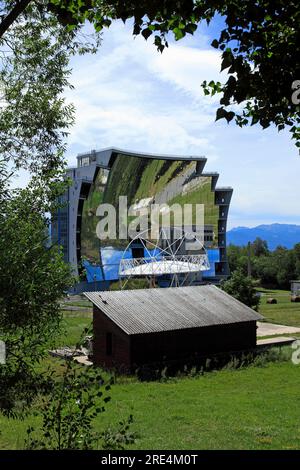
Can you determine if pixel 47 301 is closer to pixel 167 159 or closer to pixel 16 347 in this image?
pixel 16 347

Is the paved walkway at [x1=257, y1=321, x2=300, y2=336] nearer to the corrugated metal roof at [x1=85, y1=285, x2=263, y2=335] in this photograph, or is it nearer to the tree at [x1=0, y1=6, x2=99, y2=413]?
the corrugated metal roof at [x1=85, y1=285, x2=263, y2=335]

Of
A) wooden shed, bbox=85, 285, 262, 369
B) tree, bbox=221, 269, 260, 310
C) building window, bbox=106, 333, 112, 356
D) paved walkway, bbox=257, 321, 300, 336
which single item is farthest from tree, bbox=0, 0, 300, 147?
tree, bbox=221, 269, 260, 310

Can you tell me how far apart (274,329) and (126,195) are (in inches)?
2778

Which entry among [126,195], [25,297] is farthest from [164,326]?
[126,195]

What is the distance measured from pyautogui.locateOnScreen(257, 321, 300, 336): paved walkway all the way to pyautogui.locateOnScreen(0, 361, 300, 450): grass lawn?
44.3 feet

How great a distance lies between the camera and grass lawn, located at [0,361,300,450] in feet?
40.3

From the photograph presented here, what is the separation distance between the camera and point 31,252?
7344mm

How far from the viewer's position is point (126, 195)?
357ft

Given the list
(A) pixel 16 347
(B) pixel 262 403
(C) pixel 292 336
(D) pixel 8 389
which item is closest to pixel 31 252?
(A) pixel 16 347

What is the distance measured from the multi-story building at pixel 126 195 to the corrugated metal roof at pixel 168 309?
188 ft

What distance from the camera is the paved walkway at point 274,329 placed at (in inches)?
1580

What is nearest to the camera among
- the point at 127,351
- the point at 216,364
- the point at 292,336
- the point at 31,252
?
the point at 31,252

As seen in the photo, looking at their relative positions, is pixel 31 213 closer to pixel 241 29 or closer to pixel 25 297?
pixel 25 297

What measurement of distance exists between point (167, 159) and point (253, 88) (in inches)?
4390
